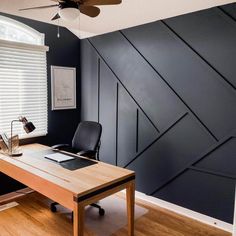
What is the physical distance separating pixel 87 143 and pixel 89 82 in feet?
4.09

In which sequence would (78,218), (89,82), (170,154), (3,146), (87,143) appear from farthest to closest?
1. (89,82)
2. (87,143)
3. (170,154)
4. (3,146)
5. (78,218)

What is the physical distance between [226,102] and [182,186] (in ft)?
3.74

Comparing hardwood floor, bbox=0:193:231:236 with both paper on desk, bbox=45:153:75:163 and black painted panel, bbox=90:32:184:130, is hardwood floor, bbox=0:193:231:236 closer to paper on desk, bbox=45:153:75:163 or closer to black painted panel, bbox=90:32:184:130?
paper on desk, bbox=45:153:75:163

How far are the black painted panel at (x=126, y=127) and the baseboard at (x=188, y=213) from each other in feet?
1.84

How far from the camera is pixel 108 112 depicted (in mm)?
3777

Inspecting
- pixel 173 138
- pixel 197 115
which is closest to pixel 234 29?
pixel 197 115

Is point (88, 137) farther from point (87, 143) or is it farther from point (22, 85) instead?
point (22, 85)

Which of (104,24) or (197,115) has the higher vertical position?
(104,24)

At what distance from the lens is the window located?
326 cm

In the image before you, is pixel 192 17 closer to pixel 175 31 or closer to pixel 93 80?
pixel 175 31

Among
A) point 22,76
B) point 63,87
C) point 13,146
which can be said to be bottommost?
point 13,146

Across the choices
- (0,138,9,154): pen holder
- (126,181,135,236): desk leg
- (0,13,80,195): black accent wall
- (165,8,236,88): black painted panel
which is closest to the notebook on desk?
(0,138,9,154): pen holder

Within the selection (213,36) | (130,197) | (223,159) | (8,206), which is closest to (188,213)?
(223,159)

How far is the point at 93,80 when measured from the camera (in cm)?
398
